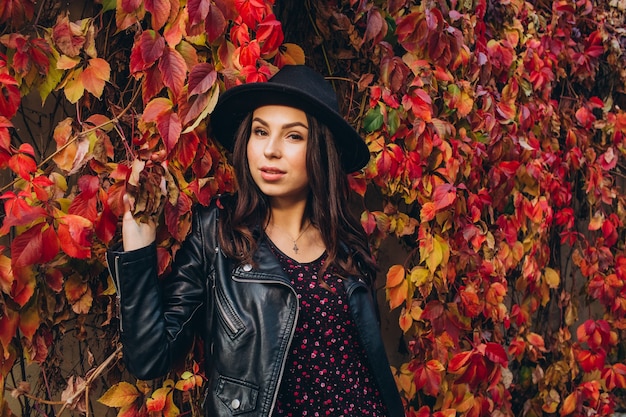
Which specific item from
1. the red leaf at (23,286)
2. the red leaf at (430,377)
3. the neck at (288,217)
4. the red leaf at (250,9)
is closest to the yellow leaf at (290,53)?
the red leaf at (250,9)

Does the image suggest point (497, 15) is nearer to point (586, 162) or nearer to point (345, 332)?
point (586, 162)

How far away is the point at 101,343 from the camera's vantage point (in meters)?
1.77

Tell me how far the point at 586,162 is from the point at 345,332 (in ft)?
5.72

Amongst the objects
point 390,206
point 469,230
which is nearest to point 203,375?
point 390,206

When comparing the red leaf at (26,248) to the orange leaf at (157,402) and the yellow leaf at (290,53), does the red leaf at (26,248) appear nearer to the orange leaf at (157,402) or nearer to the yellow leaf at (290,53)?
the orange leaf at (157,402)

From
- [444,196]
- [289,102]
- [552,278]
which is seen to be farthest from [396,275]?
[552,278]

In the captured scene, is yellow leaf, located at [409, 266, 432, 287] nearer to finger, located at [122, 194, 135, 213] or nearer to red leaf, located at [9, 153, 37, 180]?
finger, located at [122, 194, 135, 213]

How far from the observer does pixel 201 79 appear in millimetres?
1515

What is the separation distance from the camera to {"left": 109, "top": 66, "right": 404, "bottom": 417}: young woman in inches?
58.0

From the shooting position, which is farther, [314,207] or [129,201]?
[314,207]

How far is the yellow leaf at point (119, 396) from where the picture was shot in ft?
5.12

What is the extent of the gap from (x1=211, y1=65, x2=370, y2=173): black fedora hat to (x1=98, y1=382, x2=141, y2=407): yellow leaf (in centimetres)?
64

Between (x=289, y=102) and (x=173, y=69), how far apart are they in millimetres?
294

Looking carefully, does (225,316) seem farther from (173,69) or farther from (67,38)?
(67,38)
